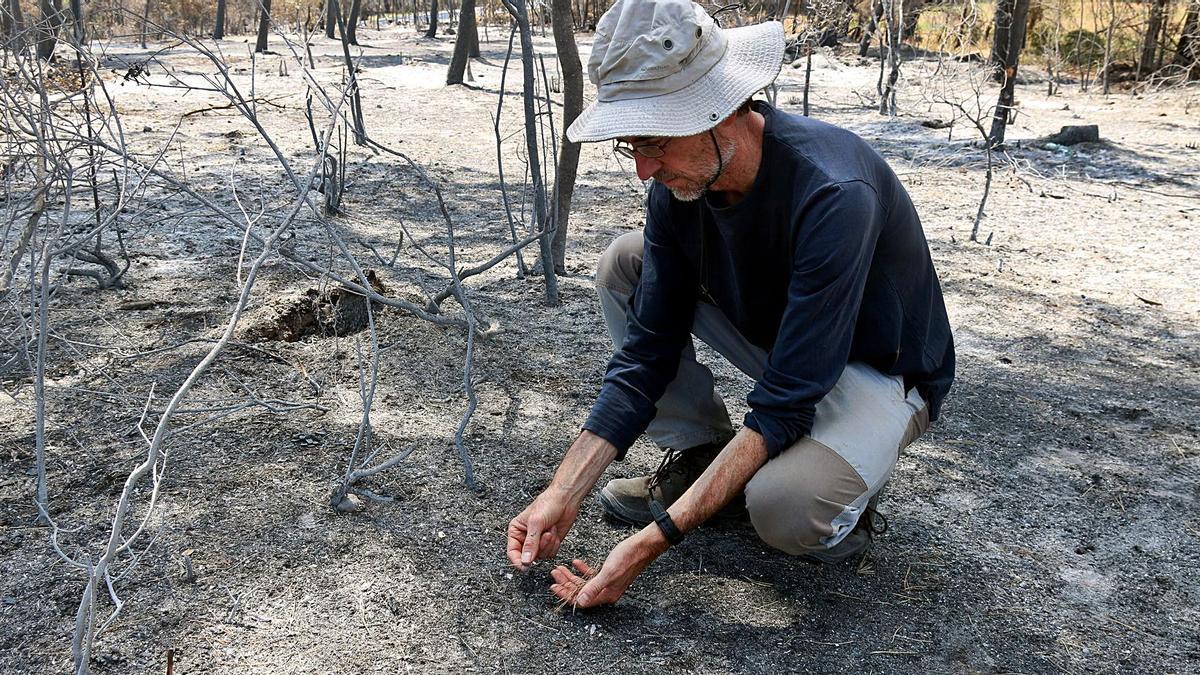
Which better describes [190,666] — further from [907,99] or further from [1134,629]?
[907,99]

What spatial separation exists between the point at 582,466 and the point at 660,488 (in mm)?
391

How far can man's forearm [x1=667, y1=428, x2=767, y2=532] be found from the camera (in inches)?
69.7

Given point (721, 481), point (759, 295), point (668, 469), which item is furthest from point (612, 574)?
point (759, 295)

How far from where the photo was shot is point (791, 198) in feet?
5.97

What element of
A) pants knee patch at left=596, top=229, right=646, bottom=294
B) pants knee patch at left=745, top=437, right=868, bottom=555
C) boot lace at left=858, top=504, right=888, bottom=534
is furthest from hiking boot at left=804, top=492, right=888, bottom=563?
pants knee patch at left=596, top=229, right=646, bottom=294

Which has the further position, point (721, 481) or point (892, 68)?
point (892, 68)

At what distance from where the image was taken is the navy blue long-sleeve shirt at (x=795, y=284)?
5.71 feet

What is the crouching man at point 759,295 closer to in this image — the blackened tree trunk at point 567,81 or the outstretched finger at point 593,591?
the outstretched finger at point 593,591

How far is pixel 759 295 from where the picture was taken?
1992mm

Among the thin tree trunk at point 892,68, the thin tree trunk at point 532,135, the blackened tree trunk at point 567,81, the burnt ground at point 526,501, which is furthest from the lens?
the thin tree trunk at point 892,68

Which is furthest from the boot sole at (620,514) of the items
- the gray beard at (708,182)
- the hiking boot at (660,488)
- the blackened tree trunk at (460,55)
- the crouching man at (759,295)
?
the blackened tree trunk at (460,55)

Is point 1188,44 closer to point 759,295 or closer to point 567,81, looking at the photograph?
point 567,81

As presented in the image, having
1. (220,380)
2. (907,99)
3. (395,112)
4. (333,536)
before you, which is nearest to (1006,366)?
(333,536)

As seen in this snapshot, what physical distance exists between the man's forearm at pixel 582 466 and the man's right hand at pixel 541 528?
15 mm
